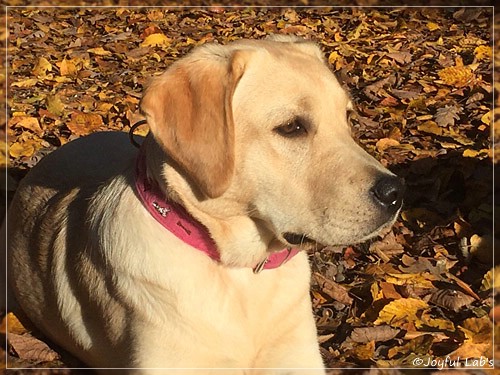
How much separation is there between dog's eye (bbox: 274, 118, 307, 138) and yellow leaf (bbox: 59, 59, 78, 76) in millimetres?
6046

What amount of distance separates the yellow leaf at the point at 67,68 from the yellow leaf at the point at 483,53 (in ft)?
14.8

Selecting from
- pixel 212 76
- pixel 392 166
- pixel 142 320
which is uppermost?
pixel 212 76

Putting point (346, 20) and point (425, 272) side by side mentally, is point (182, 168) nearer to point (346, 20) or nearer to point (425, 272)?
point (425, 272)

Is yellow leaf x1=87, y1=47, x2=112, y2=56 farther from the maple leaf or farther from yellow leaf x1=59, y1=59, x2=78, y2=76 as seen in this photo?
the maple leaf

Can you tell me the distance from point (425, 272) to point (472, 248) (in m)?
0.38

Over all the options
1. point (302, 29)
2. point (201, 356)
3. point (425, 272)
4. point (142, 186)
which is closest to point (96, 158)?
point (142, 186)

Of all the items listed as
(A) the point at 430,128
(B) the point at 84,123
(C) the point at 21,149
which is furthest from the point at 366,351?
(B) the point at 84,123

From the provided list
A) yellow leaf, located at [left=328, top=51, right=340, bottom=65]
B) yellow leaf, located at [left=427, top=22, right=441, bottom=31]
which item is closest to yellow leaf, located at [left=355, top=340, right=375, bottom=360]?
yellow leaf, located at [left=328, top=51, right=340, bottom=65]

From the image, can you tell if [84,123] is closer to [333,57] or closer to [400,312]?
[333,57]

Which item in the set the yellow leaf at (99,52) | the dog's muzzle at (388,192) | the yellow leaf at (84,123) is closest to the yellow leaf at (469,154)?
the dog's muzzle at (388,192)

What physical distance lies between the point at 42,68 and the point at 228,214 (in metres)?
6.20

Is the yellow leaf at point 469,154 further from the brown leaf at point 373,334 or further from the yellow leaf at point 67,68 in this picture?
the yellow leaf at point 67,68

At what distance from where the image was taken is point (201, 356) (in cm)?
333

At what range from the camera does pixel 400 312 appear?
13.4 feet
